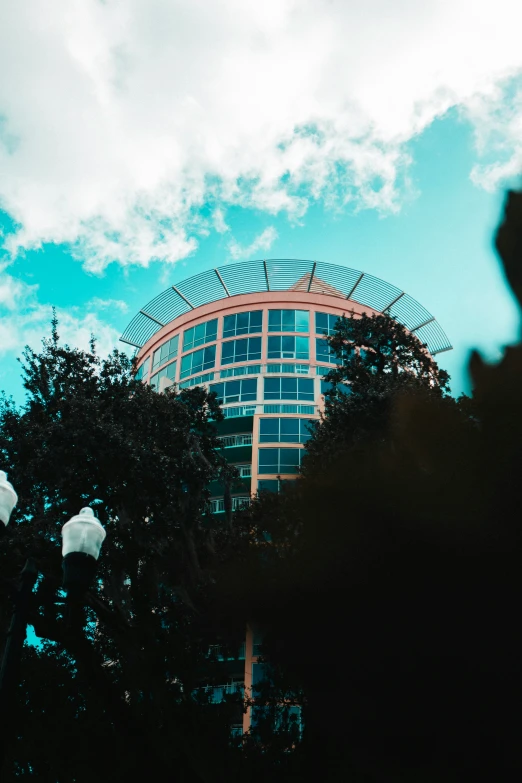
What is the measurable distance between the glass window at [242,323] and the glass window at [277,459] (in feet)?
27.5

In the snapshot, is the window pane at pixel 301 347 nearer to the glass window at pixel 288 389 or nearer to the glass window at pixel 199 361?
the glass window at pixel 288 389

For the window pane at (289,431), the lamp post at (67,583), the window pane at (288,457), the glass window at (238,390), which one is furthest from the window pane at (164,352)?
the lamp post at (67,583)

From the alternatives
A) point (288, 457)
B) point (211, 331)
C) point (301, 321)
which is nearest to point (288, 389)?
point (288, 457)

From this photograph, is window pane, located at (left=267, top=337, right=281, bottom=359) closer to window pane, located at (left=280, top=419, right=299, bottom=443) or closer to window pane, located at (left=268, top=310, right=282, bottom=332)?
window pane, located at (left=268, top=310, right=282, bottom=332)

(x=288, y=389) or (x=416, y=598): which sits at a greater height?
(x=288, y=389)

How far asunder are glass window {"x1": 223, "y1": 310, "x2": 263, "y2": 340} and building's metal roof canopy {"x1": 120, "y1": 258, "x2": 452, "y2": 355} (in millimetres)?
1850

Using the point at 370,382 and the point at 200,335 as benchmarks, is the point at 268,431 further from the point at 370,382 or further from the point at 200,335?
the point at 370,382

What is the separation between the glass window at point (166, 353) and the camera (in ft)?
139

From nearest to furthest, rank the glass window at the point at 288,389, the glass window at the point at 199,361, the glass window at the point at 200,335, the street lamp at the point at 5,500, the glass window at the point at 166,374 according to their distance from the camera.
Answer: the street lamp at the point at 5,500, the glass window at the point at 288,389, the glass window at the point at 199,361, the glass window at the point at 200,335, the glass window at the point at 166,374

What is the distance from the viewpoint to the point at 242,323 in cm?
4075

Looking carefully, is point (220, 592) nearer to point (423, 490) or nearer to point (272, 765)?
point (272, 765)

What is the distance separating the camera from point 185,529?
14.8m

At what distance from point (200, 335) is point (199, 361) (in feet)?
6.71

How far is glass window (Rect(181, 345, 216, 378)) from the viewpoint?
3975 cm
